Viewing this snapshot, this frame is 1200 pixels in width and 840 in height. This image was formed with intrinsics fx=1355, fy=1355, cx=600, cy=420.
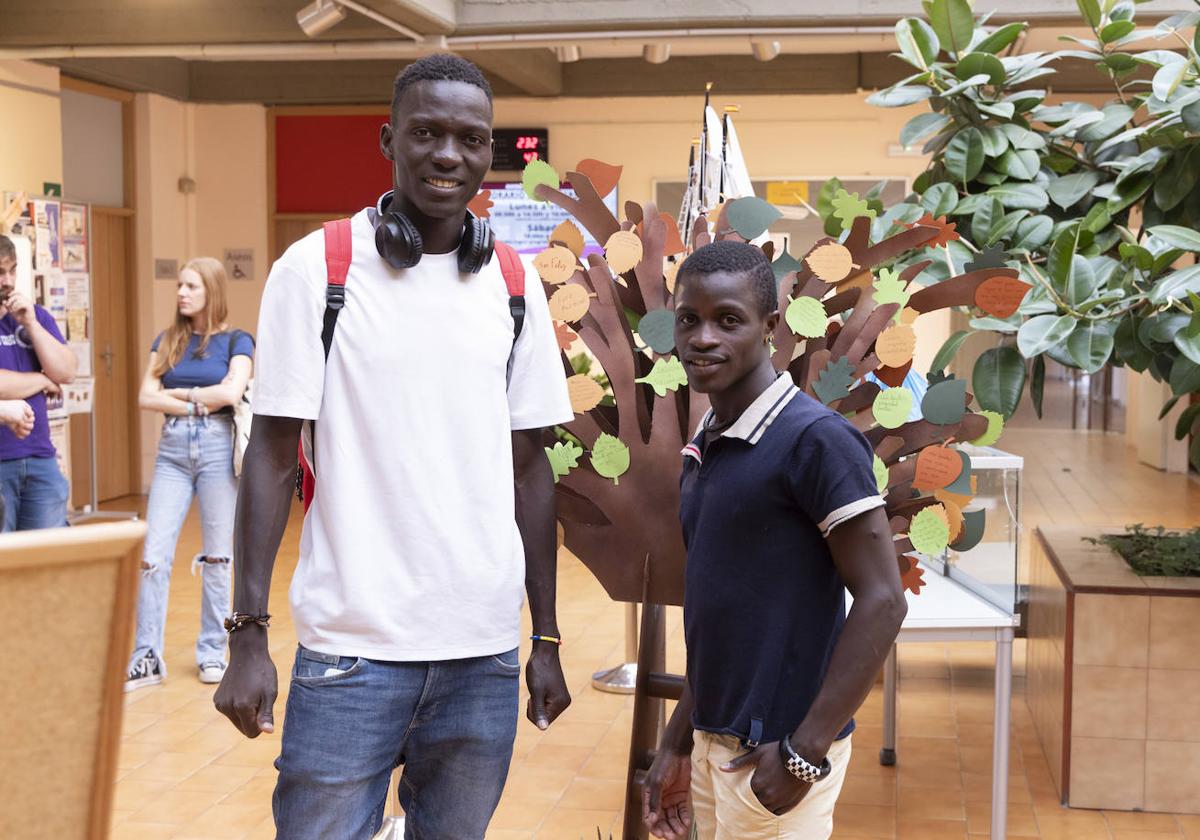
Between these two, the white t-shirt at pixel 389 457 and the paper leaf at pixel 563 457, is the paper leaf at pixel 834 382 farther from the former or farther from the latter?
the white t-shirt at pixel 389 457

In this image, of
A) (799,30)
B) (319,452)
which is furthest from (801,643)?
(799,30)

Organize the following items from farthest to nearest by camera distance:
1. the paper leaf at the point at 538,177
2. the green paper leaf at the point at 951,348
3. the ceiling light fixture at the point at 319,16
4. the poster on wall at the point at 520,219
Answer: the poster on wall at the point at 520,219
the ceiling light fixture at the point at 319,16
the green paper leaf at the point at 951,348
the paper leaf at the point at 538,177

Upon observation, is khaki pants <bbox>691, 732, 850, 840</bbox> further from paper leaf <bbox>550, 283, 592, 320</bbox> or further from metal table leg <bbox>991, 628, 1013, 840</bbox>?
metal table leg <bbox>991, 628, 1013, 840</bbox>

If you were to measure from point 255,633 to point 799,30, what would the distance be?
646 centimetres

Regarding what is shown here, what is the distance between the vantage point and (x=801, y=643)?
68.6 inches

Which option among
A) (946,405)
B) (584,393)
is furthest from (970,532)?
(584,393)

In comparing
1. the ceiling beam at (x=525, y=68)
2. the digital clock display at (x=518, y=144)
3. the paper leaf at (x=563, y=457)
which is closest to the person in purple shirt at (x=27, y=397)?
the paper leaf at (x=563, y=457)

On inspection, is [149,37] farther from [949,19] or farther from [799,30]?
[949,19]

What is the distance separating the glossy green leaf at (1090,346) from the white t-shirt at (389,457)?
7.18 feet

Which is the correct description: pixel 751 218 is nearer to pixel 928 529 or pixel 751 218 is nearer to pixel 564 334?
pixel 564 334

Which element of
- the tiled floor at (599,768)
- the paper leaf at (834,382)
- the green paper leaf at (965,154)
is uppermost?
the green paper leaf at (965,154)

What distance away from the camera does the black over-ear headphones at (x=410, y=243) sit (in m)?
1.75

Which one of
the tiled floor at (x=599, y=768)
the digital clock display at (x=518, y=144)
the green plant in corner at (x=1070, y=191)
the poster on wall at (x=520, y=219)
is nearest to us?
the green plant in corner at (x=1070, y=191)

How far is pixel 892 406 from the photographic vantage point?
7.82ft
